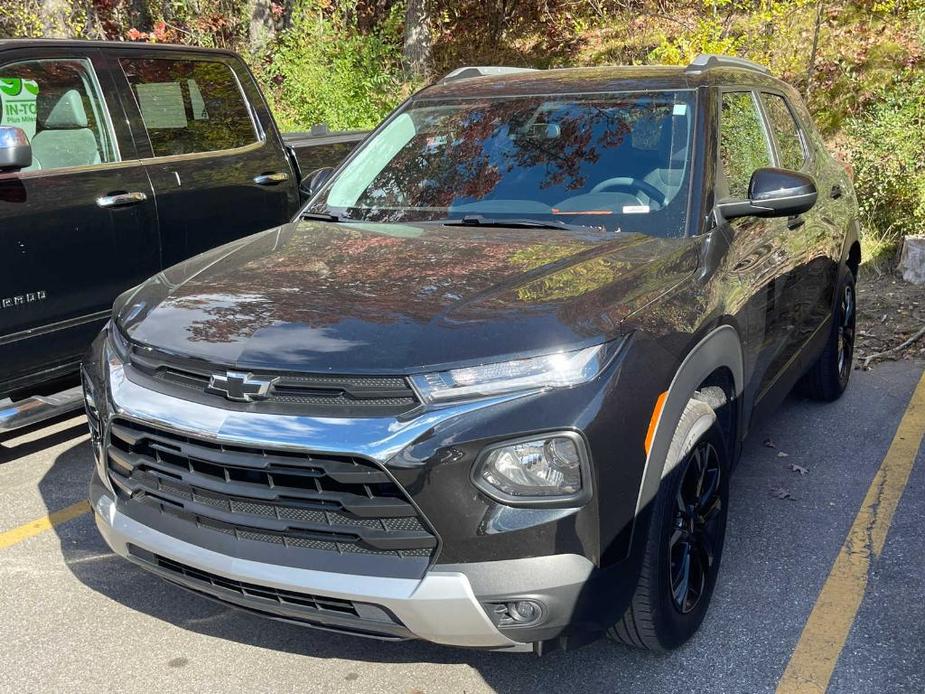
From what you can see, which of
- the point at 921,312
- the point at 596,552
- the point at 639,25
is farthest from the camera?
the point at 639,25

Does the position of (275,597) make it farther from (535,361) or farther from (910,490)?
(910,490)

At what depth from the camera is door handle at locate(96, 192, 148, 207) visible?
471 cm

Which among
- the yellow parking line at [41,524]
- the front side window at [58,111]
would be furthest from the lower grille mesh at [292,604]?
the front side window at [58,111]

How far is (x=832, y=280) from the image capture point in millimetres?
4770

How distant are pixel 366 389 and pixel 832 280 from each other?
3.17 m

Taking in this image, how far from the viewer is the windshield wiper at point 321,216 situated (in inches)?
154

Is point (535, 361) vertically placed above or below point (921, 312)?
above

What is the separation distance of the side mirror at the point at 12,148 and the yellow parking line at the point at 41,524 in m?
1.54

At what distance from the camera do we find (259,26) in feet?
53.5

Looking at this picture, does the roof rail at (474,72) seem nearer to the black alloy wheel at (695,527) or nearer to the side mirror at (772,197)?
the side mirror at (772,197)

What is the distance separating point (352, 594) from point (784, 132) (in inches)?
130

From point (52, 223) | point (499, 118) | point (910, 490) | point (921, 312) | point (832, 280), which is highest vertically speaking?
point (499, 118)

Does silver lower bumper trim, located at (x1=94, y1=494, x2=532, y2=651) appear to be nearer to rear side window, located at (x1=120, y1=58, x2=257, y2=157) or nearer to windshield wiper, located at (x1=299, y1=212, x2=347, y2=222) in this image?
windshield wiper, located at (x1=299, y1=212, x2=347, y2=222)

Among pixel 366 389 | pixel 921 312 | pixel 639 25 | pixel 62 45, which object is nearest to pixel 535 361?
pixel 366 389
